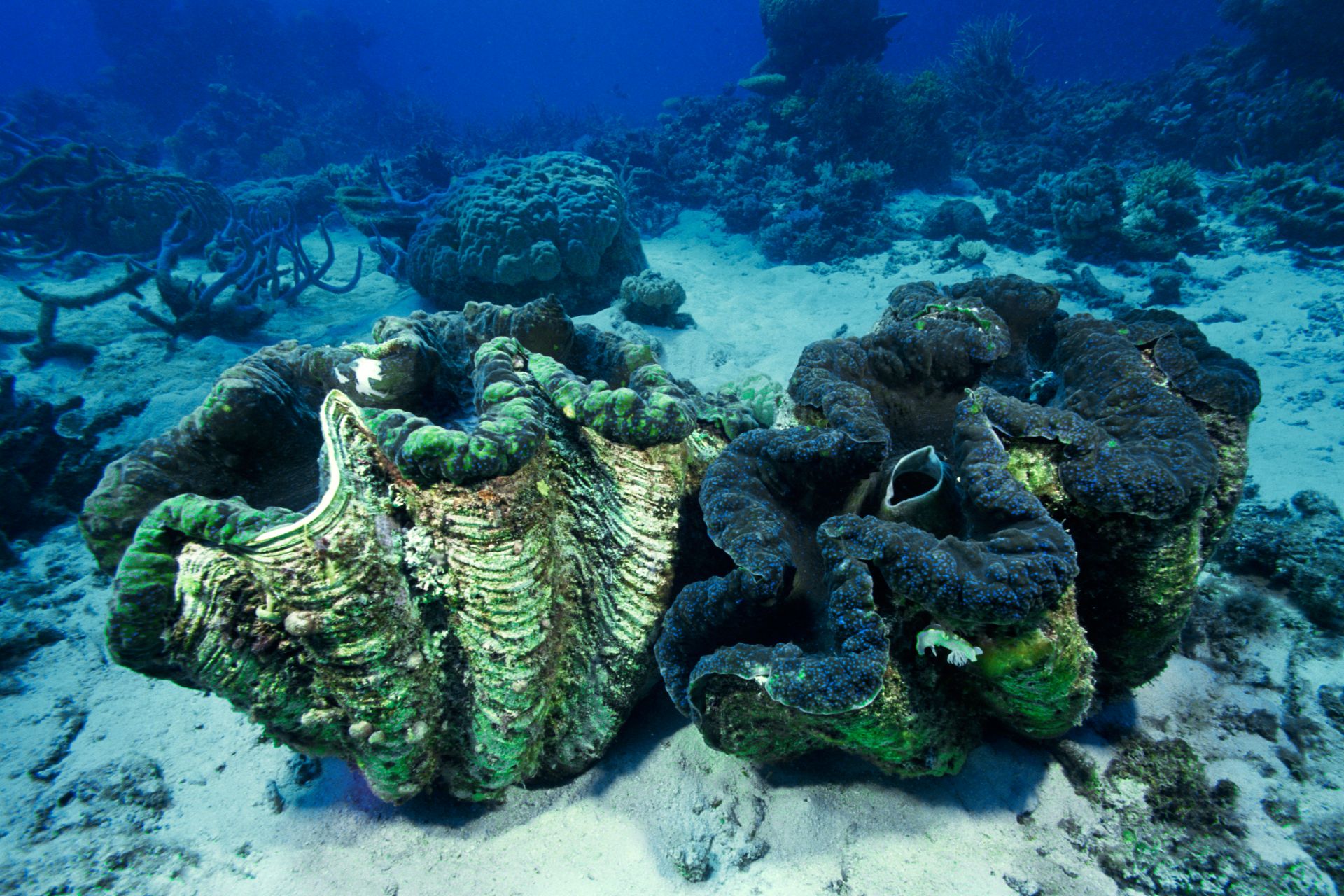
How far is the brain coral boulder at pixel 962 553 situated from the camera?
1817mm

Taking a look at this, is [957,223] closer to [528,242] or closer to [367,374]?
[528,242]

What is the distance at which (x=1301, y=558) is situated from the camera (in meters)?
3.11

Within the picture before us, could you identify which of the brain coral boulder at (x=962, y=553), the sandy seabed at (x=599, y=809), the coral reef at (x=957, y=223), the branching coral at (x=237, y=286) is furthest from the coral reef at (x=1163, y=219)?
the branching coral at (x=237, y=286)

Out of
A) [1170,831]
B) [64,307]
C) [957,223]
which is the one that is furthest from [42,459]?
[957,223]

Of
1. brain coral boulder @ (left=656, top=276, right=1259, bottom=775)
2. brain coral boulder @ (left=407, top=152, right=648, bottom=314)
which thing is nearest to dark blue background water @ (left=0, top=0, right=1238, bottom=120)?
brain coral boulder @ (left=407, top=152, right=648, bottom=314)

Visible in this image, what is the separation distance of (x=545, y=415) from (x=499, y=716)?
1.30 meters

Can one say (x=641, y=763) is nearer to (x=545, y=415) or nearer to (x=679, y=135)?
(x=545, y=415)

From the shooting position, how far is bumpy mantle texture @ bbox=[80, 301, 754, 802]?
2.00 meters

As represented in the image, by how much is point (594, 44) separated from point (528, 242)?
119 metres

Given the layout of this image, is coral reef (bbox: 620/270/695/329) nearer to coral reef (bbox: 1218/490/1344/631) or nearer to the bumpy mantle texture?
the bumpy mantle texture

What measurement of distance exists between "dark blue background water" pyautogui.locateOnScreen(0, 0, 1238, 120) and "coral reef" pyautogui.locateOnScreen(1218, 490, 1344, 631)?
22.7 meters

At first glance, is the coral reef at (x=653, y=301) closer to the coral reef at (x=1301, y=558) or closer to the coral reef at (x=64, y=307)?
the coral reef at (x=1301, y=558)

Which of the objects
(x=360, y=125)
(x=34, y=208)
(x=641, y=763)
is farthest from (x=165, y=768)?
(x=360, y=125)

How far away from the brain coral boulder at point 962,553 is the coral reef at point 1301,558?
1.00 meters
